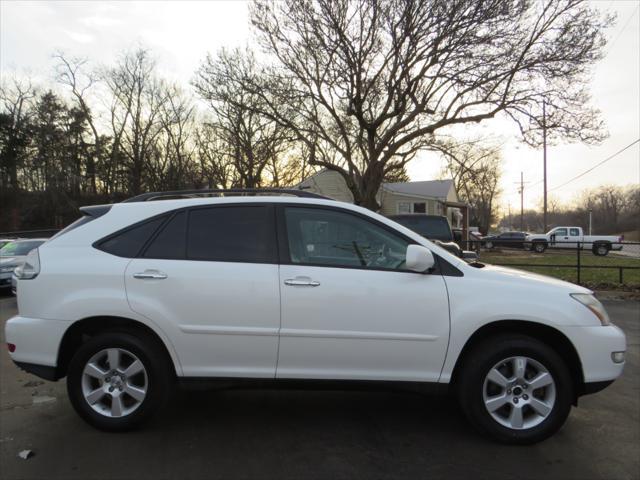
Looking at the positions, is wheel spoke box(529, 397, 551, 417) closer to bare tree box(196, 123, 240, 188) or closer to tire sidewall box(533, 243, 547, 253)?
tire sidewall box(533, 243, 547, 253)

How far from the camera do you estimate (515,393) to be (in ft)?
10.9

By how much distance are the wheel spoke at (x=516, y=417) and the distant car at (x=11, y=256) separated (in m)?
11.3

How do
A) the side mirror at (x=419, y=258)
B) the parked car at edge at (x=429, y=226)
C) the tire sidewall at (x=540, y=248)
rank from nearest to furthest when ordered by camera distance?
1. the side mirror at (x=419, y=258)
2. the parked car at edge at (x=429, y=226)
3. the tire sidewall at (x=540, y=248)

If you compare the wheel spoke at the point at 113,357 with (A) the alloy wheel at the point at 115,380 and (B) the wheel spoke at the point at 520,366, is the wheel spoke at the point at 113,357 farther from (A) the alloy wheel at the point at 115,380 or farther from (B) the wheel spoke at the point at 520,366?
(B) the wheel spoke at the point at 520,366

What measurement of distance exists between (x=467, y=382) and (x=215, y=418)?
6.55ft

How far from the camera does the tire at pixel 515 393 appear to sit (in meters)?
3.29

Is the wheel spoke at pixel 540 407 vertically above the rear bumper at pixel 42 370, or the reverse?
the rear bumper at pixel 42 370

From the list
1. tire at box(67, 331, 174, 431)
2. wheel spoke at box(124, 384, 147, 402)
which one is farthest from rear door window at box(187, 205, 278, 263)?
wheel spoke at box(124, 384, 147, 402)

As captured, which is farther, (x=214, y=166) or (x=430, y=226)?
(x=214, y=166)

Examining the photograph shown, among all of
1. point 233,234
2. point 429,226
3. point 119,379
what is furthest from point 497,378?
point 429,226

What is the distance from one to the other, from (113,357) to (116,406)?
14.3 inches

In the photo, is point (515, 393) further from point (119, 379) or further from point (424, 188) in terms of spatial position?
point (424, 188)

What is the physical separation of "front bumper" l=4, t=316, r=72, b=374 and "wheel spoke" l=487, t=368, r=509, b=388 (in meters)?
3.07

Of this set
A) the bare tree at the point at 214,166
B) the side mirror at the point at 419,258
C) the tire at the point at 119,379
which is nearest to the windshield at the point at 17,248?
the tire at the point at 119,379
